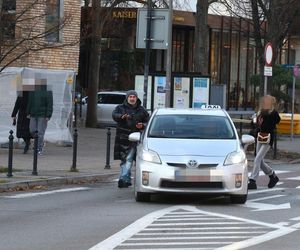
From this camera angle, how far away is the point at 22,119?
19531 millimetres

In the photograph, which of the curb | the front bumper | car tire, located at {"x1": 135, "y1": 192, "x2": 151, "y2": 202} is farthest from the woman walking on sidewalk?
the curb

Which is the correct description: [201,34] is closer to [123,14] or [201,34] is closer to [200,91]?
[200,91]

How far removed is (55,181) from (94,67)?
17.0 metres

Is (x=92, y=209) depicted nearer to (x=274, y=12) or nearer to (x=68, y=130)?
(x=68, y=130)

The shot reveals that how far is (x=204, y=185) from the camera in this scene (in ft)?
36.9

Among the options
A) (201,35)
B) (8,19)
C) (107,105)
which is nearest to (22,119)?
(8,19)

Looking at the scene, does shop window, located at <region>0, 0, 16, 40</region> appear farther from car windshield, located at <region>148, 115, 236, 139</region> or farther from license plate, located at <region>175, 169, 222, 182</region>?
license plate, located at <region>175, 169, 222, 182</region>

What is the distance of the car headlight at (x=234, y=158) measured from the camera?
448 inches

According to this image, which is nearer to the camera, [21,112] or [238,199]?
[238,199]

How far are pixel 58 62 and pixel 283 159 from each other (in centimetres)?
852

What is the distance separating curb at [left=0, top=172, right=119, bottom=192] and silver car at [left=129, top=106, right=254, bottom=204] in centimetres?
289

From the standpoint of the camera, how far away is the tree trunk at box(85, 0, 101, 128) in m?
30.6

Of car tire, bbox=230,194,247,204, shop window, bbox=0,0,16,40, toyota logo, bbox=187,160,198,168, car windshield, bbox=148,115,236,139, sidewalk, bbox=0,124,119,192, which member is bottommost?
sidewalk, bbox=0,124,119,192

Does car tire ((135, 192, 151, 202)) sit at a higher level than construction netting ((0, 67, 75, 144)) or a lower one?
lower
